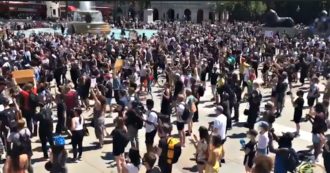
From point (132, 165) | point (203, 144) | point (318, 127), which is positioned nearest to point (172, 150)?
point (203, 144)

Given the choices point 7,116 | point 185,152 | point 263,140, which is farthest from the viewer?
point 185,152

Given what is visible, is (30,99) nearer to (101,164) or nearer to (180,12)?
(101,164)

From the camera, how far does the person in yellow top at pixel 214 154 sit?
9.57 meters

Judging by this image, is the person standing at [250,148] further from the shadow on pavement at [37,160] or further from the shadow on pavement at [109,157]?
the shadow on pavement at [37,160]

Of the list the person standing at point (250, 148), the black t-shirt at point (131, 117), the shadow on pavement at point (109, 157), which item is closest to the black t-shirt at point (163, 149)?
the person standing at point (250, 148)

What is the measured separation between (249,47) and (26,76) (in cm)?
1610

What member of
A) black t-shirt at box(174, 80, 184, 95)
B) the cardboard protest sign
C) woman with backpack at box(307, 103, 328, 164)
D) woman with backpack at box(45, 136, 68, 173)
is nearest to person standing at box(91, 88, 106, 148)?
black t-shirt at box(174, 80, 184, 95)

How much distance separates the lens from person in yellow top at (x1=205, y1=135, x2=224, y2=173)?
377 inches

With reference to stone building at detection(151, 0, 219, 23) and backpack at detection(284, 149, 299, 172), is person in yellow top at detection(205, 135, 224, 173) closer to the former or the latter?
backpack at detection(284, 149, 299, 172)

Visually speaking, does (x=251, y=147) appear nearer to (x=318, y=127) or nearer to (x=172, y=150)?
(x=172, y=150)

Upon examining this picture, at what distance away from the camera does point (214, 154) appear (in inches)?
377

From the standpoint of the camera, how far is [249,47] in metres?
32.0

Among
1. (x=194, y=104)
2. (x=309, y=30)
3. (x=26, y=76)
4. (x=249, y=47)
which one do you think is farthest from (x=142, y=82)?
(x=309, y=30)

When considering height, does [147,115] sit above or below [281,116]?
above
